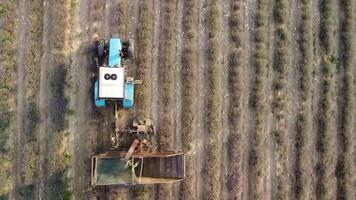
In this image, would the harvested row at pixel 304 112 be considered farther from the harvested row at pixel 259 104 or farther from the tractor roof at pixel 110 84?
the tractor roof at pixel 110 84

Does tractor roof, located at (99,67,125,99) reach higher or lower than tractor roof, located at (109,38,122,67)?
lower

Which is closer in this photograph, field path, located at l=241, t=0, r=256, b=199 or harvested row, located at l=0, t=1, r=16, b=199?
harvested row, located at l=0, t=1, r=16, b=199

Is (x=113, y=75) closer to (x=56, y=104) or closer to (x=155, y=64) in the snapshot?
(x=155, y=64)

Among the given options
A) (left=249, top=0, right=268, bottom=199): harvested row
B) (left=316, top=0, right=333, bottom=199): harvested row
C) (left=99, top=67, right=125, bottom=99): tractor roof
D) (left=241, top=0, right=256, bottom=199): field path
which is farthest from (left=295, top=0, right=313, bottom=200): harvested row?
(left=99, top=67, right=125, bottom=99): tractor roof

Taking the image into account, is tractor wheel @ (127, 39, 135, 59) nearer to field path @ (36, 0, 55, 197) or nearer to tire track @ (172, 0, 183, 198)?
tire track @ (172, 0, 183, 198)

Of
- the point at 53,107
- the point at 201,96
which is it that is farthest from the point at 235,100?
the point at 53,107
